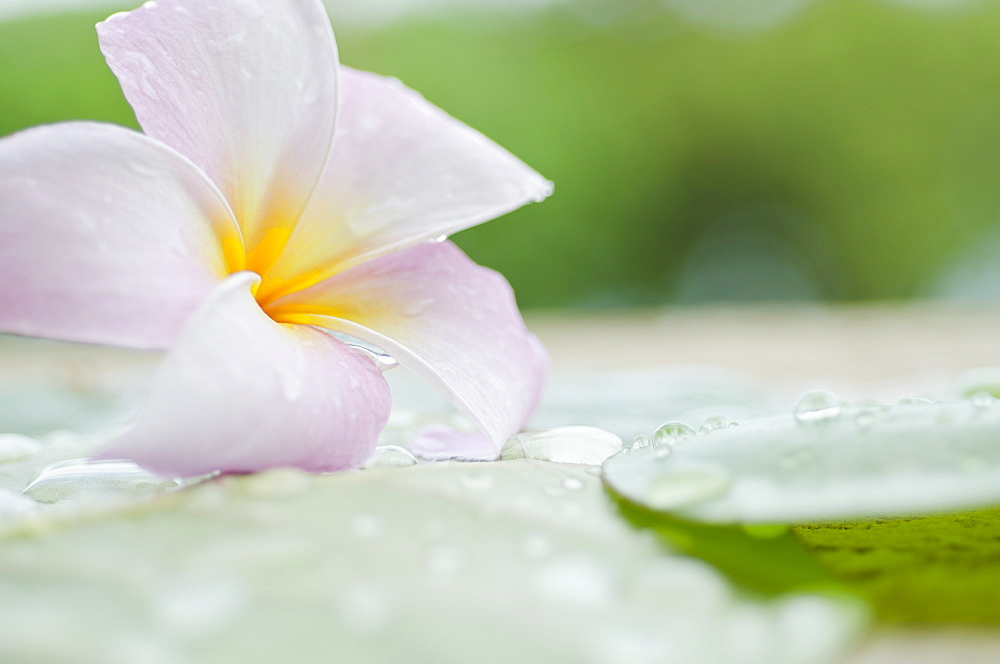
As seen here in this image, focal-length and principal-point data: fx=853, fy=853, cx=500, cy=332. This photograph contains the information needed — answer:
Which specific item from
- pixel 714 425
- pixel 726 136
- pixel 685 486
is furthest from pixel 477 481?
pixel 726 136

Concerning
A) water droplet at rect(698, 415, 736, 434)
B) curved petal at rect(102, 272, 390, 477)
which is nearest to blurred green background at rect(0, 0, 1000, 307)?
water droplet at rect(698, 415, 736, 434)

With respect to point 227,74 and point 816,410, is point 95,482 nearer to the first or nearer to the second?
point 227,74

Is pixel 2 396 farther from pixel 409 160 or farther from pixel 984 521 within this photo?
pixel 984 521

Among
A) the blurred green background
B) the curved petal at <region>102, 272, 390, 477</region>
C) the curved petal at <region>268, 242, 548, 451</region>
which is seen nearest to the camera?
the curved petal at <region>102, 272, 390, 477</region>

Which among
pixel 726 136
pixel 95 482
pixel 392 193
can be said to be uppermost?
pixel 392 193

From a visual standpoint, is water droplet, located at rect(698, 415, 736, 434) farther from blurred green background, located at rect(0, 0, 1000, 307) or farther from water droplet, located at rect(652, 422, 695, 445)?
blurred green background, located at rect(0, 0, 1000, 307)

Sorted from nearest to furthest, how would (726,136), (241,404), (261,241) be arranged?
(241,404) < (261,241) < (726,136)

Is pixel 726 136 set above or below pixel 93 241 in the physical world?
below
